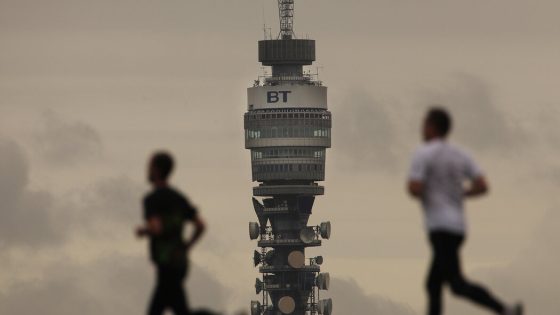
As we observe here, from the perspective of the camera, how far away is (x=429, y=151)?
148 ft

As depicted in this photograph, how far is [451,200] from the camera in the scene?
45.2 m

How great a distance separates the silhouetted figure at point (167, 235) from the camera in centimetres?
4491

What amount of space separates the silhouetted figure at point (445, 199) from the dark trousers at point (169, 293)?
4.25m

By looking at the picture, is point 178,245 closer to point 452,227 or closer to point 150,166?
point 150,166

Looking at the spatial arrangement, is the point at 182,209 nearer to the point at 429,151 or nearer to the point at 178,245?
the point at 178,245

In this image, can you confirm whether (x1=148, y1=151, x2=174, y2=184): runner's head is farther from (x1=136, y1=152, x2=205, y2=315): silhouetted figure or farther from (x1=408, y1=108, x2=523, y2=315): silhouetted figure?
(x1=408, y1=108, x2=523, y2=315): silhouetted figure

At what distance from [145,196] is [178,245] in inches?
41.3

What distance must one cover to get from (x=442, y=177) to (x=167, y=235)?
4.86 m

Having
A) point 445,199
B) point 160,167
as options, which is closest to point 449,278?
point 445,199

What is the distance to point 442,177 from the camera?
4516 cm

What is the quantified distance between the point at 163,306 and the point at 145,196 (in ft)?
6.50

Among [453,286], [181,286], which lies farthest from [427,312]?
[181,286]

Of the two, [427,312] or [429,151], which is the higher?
[429,151]

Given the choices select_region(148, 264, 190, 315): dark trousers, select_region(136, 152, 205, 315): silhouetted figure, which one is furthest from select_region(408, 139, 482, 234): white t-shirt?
select_region(148, 264, 190, 315): dark trousers
